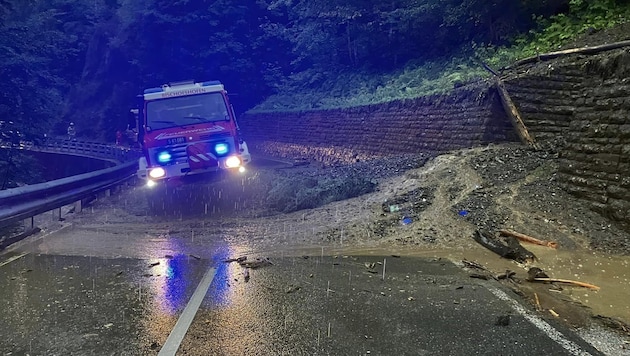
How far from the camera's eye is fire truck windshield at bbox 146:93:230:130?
11281 mm

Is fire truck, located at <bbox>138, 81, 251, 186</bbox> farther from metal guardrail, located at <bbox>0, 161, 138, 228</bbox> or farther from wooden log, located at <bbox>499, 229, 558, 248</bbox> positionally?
wooden log, located at <bbox>499, 229, 558, 248</bbox>

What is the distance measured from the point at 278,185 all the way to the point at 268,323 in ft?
27.2

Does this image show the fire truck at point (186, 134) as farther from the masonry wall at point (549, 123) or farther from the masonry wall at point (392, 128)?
the masonry wall at point (549, 123)

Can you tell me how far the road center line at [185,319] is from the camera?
3.99 m

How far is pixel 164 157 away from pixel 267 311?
688 cm

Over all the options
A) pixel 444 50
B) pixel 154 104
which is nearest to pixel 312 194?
pixel 154 104

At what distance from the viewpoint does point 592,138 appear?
8469 millimetres

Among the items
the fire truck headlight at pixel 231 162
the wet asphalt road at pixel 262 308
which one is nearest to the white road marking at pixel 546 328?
the wet asphalt road at pixel 262 308

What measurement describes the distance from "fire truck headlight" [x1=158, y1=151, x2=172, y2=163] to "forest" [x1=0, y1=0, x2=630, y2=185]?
26.1 ft

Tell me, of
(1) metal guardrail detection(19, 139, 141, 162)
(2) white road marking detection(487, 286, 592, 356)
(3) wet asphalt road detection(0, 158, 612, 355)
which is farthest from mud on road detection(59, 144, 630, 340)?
(1) metal guardrail detection(19, 139, 141, 162)

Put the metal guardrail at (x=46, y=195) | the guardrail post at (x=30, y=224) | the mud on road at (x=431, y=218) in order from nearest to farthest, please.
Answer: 1. the mud on road at (x=431, y=218)
2. the metal guardrail at (x=46, y=195)
3. the guardrail post at (x=30, y=224)

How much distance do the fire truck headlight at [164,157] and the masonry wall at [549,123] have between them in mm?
7334

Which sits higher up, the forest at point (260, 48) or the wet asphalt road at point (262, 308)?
the forest at point (260, 48)

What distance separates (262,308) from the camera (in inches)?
195
